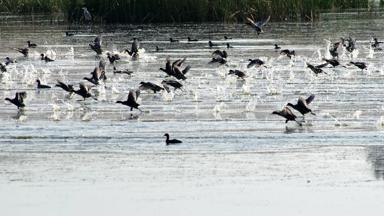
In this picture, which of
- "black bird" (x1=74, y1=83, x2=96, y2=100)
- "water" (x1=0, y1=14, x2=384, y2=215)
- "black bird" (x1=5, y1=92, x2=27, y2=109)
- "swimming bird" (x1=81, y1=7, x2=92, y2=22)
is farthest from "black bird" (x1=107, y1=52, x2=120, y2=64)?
"swimming bird" (x1=81, y1=7, x2=92, y2=22)

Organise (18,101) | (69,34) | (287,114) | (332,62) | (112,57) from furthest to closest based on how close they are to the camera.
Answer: (69,34) < (112,57) < (332,62) < (18,101) < (287,114)

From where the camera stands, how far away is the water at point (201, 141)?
1352cm

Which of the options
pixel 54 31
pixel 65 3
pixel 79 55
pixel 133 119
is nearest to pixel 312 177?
pixel 133 119

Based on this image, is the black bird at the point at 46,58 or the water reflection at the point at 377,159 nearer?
the water reflection at the point at 377,159

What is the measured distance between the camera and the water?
13.5 m

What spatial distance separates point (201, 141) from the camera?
56.3 ft

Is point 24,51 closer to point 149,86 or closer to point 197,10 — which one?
point 149,86

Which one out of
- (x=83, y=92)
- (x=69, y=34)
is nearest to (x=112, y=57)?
(x=83, y=92)

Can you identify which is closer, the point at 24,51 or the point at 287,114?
the point at 287,114

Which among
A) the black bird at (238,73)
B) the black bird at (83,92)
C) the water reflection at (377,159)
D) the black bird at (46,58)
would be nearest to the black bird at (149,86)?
the black bird at (83,92)

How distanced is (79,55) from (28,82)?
7.44 m

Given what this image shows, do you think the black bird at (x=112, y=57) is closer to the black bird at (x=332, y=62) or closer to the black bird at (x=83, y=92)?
the black bird at (x=332, y=62)

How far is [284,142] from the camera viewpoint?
55.4 ft

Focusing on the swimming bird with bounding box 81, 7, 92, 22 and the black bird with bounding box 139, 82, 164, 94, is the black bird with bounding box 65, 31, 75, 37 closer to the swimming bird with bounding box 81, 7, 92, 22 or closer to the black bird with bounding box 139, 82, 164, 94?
the swimming bird with bounding box 81, 7, 92, 22
